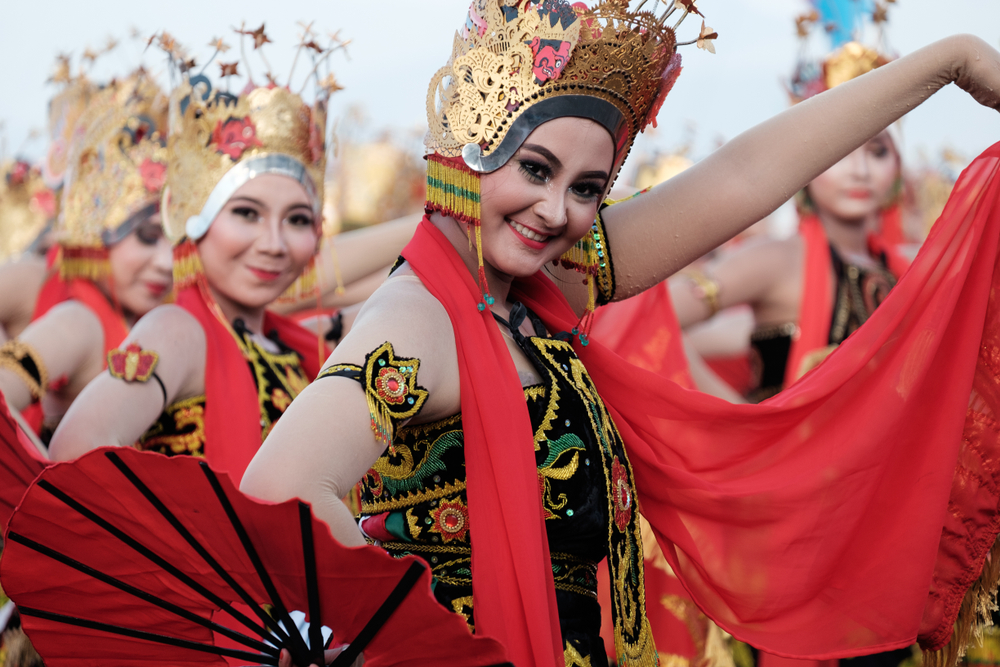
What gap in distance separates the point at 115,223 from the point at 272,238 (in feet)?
5.91

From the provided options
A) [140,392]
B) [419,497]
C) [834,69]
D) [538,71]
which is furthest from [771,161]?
[834,69]

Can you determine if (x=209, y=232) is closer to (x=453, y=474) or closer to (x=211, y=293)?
(x=211, y=293)

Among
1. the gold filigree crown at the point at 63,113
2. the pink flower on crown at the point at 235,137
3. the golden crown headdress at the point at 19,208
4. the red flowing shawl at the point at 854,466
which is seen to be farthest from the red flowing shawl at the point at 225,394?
the golden crown headdress at the point at 19,208

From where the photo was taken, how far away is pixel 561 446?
2.10 metres

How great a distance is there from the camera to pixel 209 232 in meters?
3.63

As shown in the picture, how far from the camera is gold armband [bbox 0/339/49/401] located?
4.16 meters

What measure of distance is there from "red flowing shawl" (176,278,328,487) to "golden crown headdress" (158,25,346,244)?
0.26 meters

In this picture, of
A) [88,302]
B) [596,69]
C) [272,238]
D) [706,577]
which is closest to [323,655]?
[706,577]

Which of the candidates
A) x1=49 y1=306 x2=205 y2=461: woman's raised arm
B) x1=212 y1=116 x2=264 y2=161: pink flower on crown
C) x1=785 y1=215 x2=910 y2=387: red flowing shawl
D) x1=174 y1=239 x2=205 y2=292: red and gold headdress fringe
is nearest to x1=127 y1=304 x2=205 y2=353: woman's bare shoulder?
x1=49 y1=306 x2=205 y2=461: woman's raised arm

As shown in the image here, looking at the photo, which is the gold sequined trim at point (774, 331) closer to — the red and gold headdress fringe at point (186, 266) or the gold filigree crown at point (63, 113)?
the red and gold headdress fringe at point (186, 266)

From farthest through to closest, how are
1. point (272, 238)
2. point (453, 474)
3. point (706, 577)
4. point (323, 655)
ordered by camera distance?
point (272, 238)
point (706, 577)
point (453, 474)
point (323, 655)

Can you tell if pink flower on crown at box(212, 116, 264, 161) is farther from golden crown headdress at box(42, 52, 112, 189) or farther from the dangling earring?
golden crown headdress at box(42, 52, 112, 189)

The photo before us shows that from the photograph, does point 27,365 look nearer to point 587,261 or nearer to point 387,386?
point 587,261

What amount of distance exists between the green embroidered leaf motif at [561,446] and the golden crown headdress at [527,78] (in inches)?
11.4
